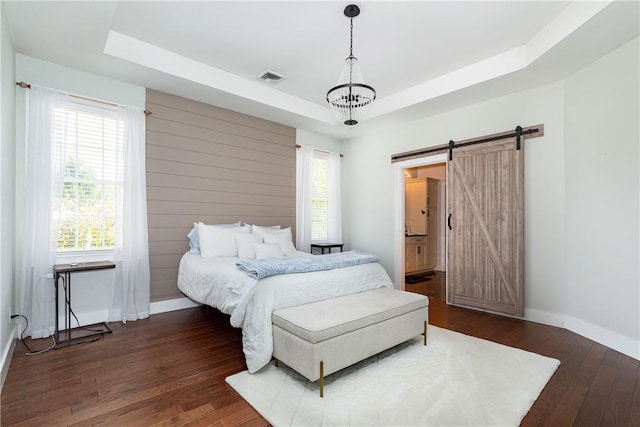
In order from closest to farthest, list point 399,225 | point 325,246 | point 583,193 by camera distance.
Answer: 1. point 583,193
2. point 399,225
3. point 325,246

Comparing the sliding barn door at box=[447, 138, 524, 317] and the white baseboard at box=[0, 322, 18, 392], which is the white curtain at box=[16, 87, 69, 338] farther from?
the sliding barn door at box=[447, 138, 524, 317]

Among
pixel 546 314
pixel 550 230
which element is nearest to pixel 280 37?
pixel 550 230

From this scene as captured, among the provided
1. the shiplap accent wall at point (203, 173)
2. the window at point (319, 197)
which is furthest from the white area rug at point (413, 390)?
the window at point (319, 197)

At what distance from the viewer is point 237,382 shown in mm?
2297

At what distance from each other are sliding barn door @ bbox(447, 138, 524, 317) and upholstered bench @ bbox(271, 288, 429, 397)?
5.42ft

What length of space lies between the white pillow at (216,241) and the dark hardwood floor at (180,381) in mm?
875

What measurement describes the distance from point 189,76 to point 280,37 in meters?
1.21

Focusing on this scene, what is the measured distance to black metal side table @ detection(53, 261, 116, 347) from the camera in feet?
9.82

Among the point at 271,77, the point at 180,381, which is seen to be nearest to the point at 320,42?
the point at 271,77

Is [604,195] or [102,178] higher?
[102,178]

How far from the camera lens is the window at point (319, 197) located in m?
5.83

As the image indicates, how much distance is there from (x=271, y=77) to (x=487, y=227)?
3362mm

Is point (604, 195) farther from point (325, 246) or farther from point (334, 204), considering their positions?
point (334, 204)

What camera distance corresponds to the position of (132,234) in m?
3.67
